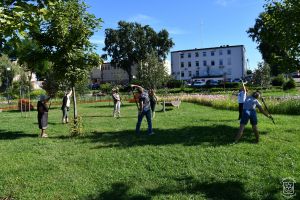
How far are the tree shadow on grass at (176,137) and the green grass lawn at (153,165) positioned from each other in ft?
0.09

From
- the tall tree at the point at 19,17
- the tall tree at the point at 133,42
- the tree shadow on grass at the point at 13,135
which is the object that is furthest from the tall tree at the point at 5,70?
the tall tree at the point at 19,17

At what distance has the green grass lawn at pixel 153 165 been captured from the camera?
23.8 ft

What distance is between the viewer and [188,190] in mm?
7223

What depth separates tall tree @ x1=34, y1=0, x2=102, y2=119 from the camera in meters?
13.7

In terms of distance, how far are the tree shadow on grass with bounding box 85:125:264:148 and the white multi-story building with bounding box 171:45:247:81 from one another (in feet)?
266

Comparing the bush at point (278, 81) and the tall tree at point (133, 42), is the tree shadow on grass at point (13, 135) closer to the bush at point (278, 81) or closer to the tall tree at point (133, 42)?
the bush at point (278, 81)

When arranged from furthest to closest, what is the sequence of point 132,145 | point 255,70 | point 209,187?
point 255,70 < point 132,145 < point 209,187

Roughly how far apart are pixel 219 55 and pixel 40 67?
3464 inches

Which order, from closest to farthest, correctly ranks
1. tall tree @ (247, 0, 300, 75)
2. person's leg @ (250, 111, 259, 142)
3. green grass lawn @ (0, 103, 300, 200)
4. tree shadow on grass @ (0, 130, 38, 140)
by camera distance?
green grass lawn @ (0, 103, 300, 200) < person's leg @ (250, 111, 259, 142) < tall tree @ (247, 0, 300, 75) < tree shadow on grass @ (0, 130, 38, 140)

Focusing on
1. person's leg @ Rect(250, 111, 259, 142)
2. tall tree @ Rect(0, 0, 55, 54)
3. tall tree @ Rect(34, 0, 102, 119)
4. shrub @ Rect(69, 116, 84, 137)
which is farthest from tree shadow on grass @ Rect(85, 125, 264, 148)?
tall tree @ Rect(0, 0, 55, 54)

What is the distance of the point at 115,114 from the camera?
67.7ft

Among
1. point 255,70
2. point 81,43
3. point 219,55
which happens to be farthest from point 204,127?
point 219,55

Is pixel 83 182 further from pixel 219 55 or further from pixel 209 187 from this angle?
pixel 219 55

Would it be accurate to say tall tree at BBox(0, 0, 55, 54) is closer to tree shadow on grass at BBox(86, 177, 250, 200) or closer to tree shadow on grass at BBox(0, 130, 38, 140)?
tree shadow on grass at BBox(86, 177, 250, 200)
